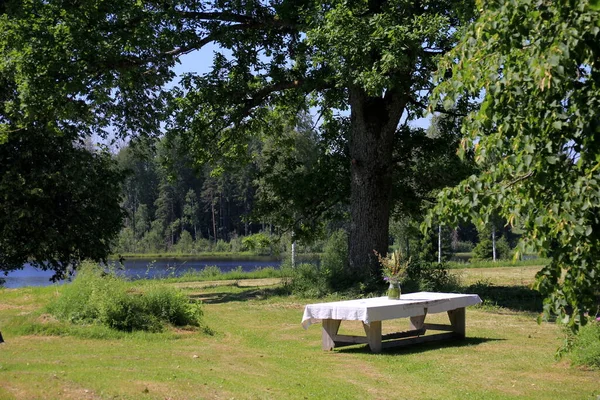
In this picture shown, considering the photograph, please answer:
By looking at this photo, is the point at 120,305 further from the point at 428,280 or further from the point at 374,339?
the point at 428,280

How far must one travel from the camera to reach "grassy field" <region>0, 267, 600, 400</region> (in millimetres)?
8031

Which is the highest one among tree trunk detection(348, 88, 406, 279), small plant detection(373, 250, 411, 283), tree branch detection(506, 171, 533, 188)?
tree trunk detection(348, 88, 406, 279)

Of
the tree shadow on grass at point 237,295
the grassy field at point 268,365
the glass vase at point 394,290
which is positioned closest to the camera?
the grassy field at point 268,365

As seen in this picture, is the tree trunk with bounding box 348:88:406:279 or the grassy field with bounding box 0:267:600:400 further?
the tree trunk with bounding box 348:88:406:279

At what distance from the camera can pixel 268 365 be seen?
10.1 meters

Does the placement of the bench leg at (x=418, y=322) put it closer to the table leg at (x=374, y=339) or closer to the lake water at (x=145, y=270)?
the table leg at (x=374, y=339)

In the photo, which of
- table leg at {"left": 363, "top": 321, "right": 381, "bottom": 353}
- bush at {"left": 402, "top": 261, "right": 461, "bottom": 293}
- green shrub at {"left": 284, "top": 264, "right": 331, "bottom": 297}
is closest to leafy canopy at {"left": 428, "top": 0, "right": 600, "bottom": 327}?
table leg at {"left": 363, "top": 321, "right": 381, "bottom": 353}

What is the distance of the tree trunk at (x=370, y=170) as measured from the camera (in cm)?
2069

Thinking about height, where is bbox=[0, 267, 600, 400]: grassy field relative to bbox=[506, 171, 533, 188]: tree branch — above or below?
below

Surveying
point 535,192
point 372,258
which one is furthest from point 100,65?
point 535,192

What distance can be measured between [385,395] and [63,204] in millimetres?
19310

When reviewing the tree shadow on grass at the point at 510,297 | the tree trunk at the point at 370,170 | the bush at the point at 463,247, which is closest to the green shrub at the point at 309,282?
the tree trunk at the point at 370,170

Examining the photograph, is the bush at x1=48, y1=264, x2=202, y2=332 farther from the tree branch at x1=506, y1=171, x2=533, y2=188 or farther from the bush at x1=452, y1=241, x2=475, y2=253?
the bush at x1=452, y1=241, x2=475, y2=253

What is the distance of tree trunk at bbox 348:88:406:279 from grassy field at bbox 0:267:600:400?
5.94m
